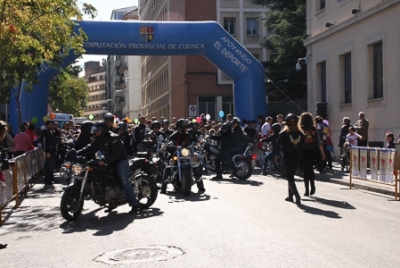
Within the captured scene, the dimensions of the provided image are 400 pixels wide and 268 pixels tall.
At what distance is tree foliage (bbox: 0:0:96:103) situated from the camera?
47.3 ft

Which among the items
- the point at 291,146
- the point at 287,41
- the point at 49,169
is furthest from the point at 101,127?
the point at 287,41

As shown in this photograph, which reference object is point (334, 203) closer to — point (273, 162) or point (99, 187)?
→ point (99, 187)

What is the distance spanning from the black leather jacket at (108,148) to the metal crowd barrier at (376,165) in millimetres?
5944

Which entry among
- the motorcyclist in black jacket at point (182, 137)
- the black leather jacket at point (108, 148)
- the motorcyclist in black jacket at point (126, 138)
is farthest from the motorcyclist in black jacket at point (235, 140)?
the black leather jacket at point (108, 148)

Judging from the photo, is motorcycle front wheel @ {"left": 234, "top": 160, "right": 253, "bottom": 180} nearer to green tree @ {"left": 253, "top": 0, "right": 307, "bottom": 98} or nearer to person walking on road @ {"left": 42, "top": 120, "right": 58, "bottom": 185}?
person walking on road @ {"left": 42, "top": 120, "right": 58, "bottom": 185}

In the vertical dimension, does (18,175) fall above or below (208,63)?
below

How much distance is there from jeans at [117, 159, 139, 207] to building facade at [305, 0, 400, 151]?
11.9 metres

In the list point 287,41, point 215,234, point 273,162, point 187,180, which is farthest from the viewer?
point 287,41

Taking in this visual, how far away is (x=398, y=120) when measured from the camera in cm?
1945

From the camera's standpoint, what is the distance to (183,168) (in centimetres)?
1285

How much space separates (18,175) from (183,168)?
3.65 m

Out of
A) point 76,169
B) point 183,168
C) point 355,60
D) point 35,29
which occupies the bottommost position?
point 183,168

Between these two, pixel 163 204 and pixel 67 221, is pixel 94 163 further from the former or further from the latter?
pixel 163 204

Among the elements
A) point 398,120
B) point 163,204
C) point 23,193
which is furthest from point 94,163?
point 398,120
